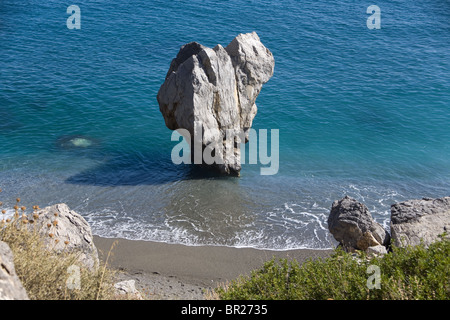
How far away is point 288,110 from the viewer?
29609 millimetres

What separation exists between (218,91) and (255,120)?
8.58 meters

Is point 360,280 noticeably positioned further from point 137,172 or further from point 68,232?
point 137,172

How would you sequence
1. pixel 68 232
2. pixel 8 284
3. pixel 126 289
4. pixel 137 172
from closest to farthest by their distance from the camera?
pixel 8 284
pixel 126 289
pixel 68 232
pixel 137 172

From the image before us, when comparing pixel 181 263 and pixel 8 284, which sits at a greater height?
pixel 8 284

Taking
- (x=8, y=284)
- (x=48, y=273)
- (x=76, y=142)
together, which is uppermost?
(x=8, y=284)

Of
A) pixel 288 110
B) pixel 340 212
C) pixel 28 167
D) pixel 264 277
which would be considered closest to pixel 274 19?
pixel 288 110

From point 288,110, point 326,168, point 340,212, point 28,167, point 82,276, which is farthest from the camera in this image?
point 288,110

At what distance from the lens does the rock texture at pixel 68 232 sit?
11.5 meters

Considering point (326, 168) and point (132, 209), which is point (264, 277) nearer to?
point (132, 209)

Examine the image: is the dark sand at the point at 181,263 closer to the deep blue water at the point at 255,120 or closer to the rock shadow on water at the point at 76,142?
the deep blue water at the point at 255,120

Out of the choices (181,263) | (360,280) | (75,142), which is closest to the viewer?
(360,280)

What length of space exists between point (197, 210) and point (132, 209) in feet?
8.34

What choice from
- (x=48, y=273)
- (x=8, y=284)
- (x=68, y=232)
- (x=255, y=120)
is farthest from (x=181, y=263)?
(x=255, y=120)

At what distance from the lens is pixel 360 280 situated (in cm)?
1009
